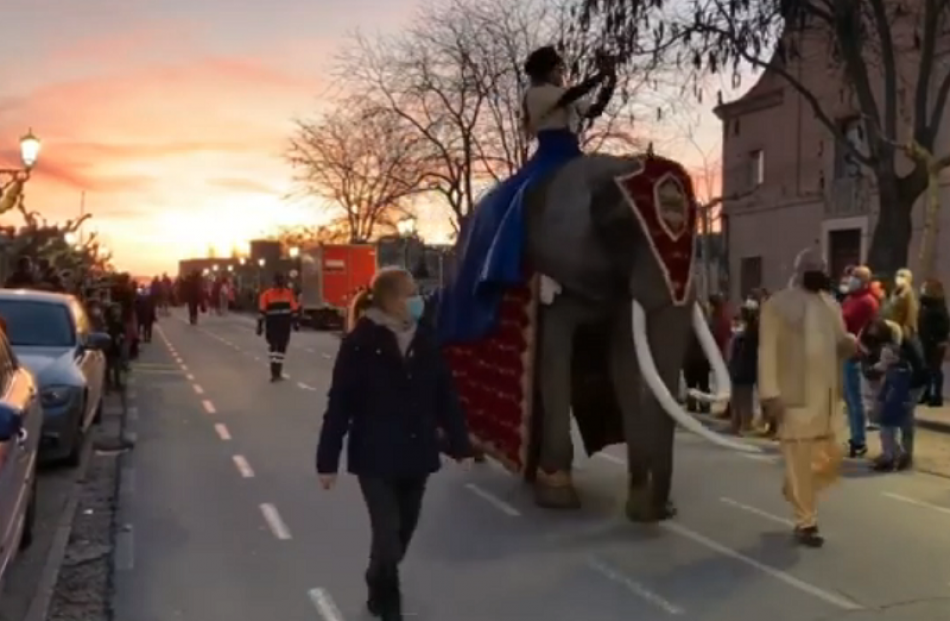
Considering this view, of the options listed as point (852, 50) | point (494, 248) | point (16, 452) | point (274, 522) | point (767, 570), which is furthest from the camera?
point (852, 50)

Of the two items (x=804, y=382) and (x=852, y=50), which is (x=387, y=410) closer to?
(x=804, y=382)

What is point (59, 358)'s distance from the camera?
509 inches

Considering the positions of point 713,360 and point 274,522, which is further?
point 274,522

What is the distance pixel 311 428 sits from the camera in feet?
52.6

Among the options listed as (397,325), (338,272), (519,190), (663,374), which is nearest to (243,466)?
(519,190)

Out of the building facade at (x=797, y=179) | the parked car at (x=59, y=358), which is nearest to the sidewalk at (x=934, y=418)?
the parked car at (x=59, y=358)

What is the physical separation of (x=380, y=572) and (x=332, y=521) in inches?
127

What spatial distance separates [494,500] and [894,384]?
388 cm

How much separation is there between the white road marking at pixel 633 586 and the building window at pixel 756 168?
3115 centimetres

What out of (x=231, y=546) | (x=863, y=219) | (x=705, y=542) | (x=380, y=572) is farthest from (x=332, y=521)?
(x=863, y=219)

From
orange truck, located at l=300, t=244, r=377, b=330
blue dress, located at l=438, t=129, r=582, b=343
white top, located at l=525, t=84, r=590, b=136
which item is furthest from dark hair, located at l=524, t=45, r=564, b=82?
orange truck, located at l=300, t=244, r=377, b=330

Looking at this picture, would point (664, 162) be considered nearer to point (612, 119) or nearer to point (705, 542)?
point (705, 542)

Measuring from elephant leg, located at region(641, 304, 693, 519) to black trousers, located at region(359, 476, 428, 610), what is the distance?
3.02m

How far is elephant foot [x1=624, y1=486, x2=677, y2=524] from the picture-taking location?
31.8 ft
